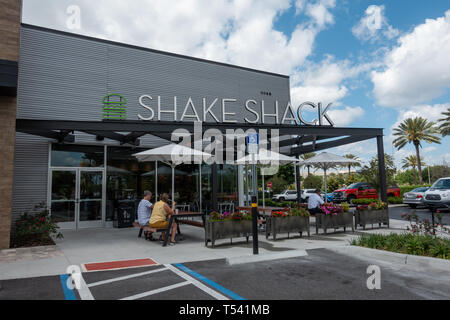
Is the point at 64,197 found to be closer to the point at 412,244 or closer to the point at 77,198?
the point at 77,198

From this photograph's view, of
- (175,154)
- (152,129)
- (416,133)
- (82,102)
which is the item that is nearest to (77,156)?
(82,102)

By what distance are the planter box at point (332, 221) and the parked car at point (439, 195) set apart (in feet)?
29.7

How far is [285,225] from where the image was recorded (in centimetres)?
917

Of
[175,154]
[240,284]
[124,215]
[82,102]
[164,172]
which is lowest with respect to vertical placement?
[240,284]

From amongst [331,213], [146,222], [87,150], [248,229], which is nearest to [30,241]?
[146,222]

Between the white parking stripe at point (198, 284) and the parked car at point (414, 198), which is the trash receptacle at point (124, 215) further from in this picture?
the parked car at point (414, 198)

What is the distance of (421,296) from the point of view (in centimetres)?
445

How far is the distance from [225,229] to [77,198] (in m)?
7.21

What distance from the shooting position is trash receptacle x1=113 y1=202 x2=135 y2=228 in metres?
12.6

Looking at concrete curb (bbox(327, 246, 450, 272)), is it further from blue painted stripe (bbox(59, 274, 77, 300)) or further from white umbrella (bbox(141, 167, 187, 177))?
white umbrella (bbox(141, 167, 187, 177))

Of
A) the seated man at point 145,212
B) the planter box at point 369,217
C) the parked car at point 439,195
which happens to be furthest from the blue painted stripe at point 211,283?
the parked car at point 439,195

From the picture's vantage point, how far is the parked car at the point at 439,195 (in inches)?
667

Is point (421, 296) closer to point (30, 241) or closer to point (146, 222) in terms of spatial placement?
point (146, 222)

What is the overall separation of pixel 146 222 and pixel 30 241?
321 centimetres
